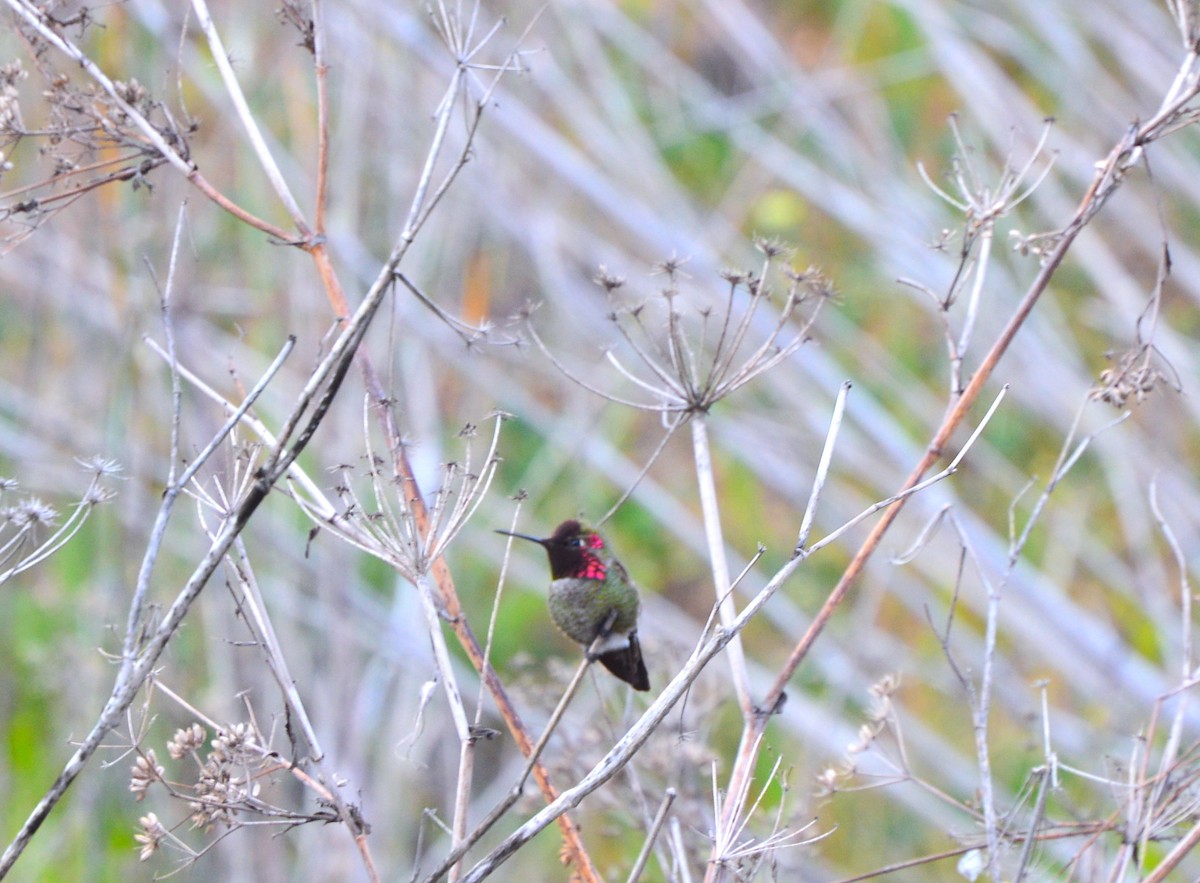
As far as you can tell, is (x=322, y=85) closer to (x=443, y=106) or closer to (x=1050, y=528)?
(x=443, y=106)

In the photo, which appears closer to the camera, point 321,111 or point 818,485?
point 818,485

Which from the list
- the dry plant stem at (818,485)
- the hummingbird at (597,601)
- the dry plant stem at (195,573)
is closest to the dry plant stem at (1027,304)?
the dry plant stem at (818,485)

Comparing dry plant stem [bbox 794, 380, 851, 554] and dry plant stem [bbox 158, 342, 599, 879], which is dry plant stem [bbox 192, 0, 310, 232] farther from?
dry plant stem [bbox 794, 380, 851, 554]

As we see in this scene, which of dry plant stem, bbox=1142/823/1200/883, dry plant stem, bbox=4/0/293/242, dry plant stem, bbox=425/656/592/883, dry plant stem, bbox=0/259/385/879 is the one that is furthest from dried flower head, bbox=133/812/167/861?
dry plant stem, bbox=1142/823/1200/883

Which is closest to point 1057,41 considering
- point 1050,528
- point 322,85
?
point 1050,528

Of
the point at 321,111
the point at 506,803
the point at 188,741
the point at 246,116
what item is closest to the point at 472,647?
the point at 506,803

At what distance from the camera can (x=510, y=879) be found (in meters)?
7.33

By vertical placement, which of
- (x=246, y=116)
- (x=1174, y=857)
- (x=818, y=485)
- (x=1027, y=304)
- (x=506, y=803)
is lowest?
(x=1174, y=857)

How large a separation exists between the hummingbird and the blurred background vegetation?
9.80 feet

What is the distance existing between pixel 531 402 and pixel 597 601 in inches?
201

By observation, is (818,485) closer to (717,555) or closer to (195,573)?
(717,555)

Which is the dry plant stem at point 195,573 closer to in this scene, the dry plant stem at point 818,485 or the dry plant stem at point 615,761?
the dry plant stem at point 615,761

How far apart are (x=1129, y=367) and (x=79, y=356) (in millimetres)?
6166

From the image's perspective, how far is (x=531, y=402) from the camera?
25.3 feet
